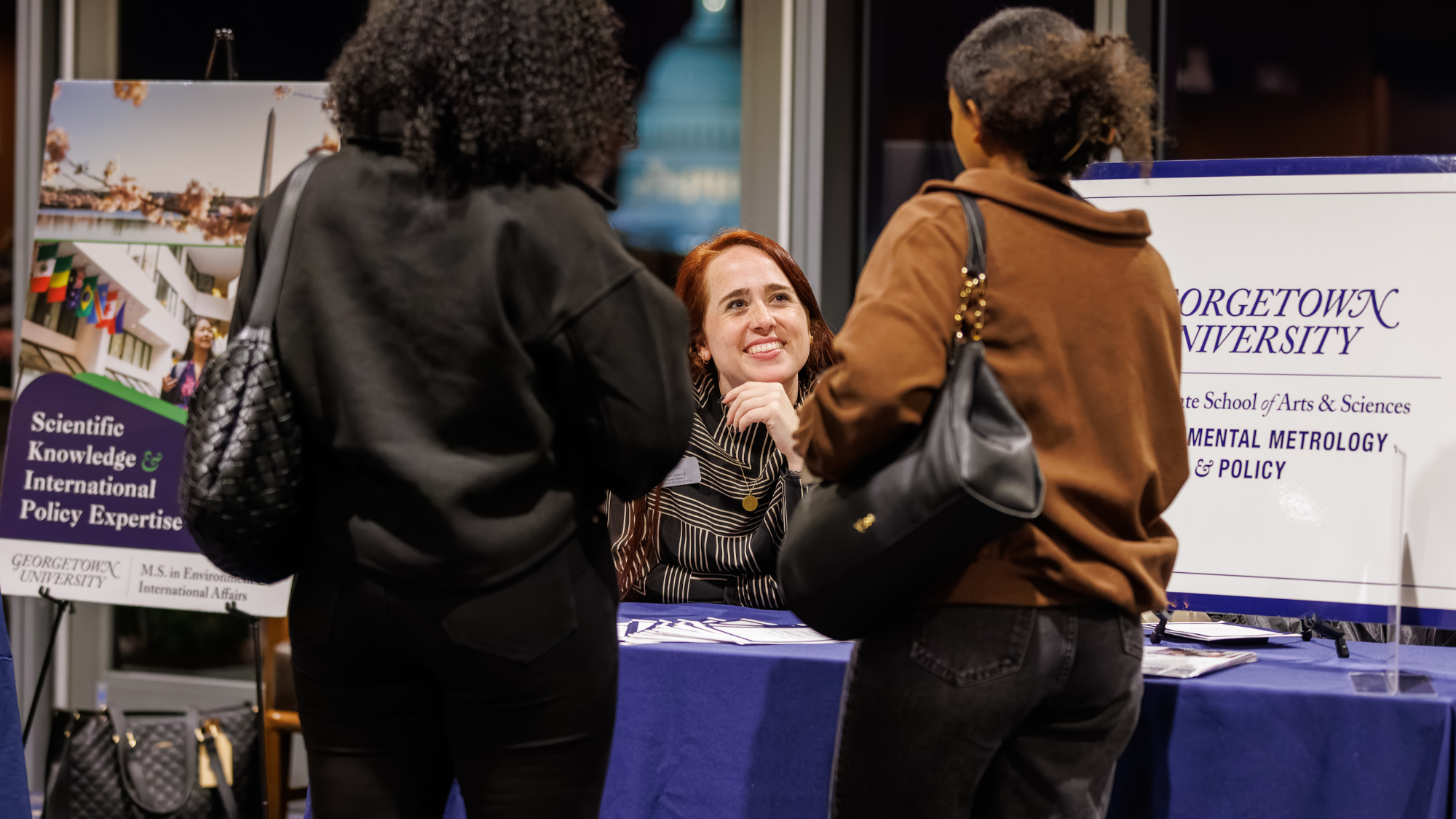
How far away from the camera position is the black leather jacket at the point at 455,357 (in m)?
1.15

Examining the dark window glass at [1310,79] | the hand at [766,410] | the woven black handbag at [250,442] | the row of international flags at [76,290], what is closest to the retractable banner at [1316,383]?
the hand at [766,410]

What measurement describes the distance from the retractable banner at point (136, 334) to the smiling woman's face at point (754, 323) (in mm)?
1158

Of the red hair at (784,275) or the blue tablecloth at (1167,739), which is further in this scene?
the red hair at (784,275)

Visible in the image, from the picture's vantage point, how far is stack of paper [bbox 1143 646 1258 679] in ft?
5.24

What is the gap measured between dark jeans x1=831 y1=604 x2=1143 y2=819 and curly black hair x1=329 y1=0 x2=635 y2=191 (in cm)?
61

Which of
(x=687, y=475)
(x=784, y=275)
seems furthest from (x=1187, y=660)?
(x=784, y=275)

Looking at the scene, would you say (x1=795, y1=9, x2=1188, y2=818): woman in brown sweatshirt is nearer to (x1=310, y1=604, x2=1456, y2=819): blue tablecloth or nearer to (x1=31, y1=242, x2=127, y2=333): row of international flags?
(x1=310, y1=604, x2=1456, y2=819): blue tablecloth

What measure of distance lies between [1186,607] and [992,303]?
98cm

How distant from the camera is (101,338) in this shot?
9.81 feet

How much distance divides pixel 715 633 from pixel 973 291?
2.65ft

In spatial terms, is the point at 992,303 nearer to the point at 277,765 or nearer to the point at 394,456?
the point at 394,456

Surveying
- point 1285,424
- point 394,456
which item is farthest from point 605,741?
point 1285,424

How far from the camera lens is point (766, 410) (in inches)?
81.8

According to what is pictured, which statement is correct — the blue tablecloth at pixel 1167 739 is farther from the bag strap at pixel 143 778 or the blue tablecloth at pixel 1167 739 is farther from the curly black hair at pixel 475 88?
the bag strap at pixel 143 778
